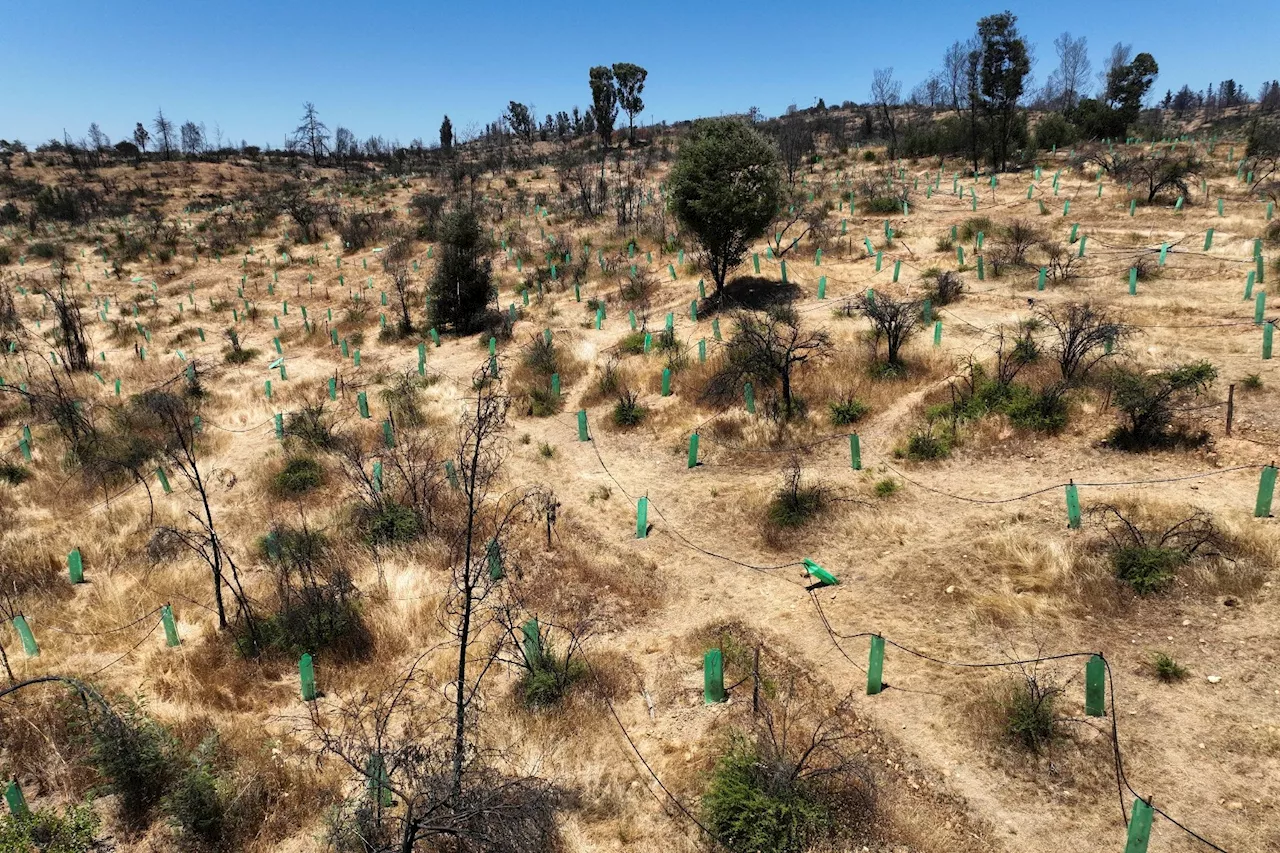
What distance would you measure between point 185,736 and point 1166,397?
12.2 m

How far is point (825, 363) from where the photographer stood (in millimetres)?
13328

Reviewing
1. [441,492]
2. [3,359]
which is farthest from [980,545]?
[3,359]

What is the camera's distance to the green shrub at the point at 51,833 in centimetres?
355

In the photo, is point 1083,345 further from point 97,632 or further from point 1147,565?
point 97,632

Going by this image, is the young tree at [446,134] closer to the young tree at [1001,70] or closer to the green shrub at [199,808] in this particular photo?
the young tree at [1001,70]

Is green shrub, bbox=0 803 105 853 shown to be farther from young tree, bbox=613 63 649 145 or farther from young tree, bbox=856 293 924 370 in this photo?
young tree, bbox=613 63 649 145

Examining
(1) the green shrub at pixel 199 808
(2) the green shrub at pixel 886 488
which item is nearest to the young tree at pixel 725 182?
(2) the green shrub at pixel 886 488

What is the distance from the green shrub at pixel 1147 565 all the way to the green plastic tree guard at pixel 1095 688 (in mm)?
1930

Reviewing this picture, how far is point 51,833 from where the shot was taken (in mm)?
4395

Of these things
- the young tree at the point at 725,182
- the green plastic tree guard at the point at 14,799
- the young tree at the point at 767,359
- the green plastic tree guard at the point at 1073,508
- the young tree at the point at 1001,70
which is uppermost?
the young tree at the point at 1001,70

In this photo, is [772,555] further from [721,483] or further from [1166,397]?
[1166,397]

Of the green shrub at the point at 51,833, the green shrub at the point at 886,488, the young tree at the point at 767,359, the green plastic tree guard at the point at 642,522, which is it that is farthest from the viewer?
the young tree at the point at 767,359

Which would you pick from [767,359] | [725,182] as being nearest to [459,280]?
[725,182]

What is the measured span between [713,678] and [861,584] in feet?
8.51
